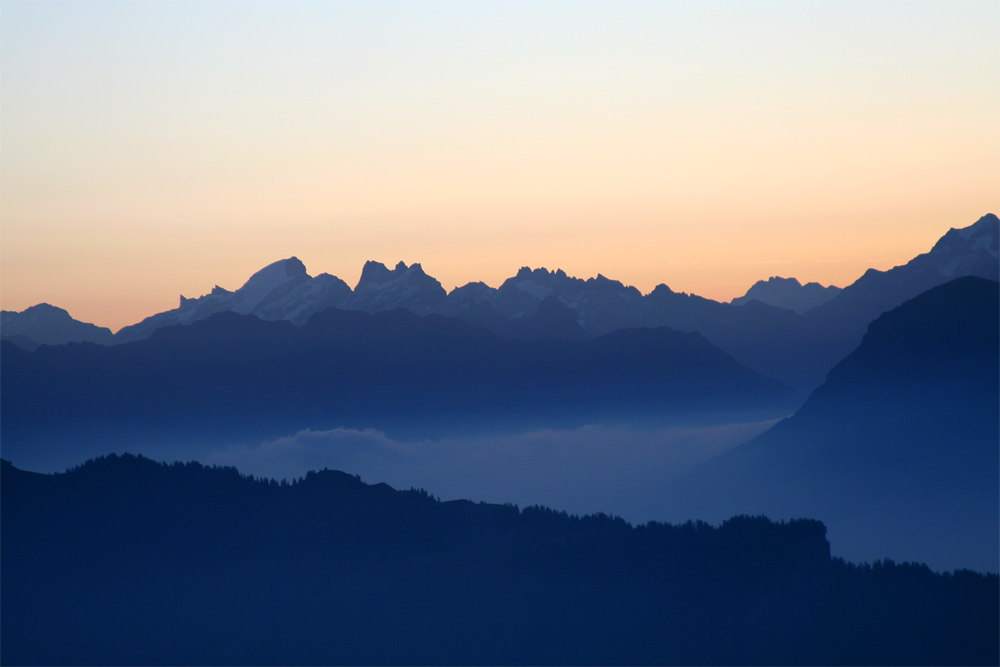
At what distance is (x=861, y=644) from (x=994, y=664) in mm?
26427

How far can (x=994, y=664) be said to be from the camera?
190000 mm

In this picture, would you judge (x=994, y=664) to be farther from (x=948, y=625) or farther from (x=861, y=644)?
(x=861, y=644)

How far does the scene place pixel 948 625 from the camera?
196750 millimetres

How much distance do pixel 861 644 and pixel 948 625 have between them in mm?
19103

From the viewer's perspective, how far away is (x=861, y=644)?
655 ft

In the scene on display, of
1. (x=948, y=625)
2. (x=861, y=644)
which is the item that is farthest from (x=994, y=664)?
(x=861, y=644)

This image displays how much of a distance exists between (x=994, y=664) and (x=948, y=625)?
440 inches
